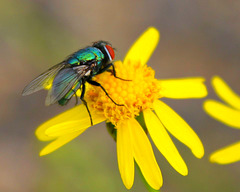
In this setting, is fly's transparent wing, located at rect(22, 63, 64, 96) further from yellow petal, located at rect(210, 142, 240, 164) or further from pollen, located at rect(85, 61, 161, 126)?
yellow petal, located at rect(210, 142, 240, 164)

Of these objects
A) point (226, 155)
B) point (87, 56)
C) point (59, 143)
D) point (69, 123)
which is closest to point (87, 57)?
point (87, 56)

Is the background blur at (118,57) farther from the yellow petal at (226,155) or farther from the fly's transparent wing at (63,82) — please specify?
the yellow petal at (226,155)

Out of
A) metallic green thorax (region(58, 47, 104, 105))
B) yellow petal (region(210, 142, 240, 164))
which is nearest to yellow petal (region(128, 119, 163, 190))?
yellow petal (region(210, 142, 240, 164))

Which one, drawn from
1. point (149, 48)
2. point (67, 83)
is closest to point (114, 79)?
point (67, 83)

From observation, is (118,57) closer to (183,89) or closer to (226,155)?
(183,89)

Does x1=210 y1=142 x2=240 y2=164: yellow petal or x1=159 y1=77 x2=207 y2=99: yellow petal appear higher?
x1=159 y1=77 x2=207 y2=99: yellow petal

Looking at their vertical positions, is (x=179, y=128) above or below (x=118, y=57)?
below

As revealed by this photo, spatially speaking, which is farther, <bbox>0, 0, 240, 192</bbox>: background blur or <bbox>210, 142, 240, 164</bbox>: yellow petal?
<bbox>0, 0, 240, 192</bbox>: background blur
